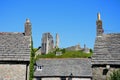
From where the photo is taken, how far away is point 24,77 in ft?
96.7

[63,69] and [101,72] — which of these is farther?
[63,69]

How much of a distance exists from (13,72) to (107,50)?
9.95m

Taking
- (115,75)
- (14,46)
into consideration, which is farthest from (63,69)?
(115,75)

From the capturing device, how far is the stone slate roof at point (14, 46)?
98.2ft

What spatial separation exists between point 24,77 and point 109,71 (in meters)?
8.50

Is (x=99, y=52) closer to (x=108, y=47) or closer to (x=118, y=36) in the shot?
(x=108, y=47)

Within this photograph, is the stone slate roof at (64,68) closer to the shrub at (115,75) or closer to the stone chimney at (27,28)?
the stone chimney at (27,28)

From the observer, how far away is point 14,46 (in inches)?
1244

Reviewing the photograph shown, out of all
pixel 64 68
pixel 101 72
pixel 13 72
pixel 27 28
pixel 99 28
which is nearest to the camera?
pixel 101 72

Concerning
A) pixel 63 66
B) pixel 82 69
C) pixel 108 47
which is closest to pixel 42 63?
pixel 63 66

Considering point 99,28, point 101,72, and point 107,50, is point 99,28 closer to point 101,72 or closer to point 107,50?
point 107,50

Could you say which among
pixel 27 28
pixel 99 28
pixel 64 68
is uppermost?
pixel 27 28

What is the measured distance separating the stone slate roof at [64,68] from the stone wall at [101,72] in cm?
2508

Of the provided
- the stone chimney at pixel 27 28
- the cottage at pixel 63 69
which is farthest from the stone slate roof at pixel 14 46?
the cottage at pixel 63 69
